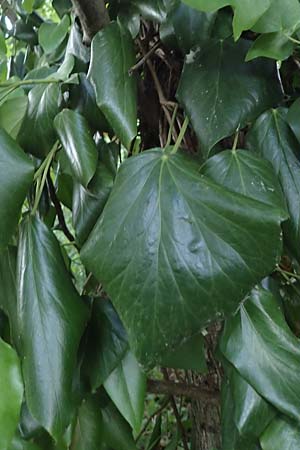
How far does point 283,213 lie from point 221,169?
0.27 ft

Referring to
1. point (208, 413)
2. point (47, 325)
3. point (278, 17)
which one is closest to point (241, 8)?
point (278, 17)

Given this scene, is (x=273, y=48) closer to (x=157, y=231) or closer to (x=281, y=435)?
(x=157, y=231)

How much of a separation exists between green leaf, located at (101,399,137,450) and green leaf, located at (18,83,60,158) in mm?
256

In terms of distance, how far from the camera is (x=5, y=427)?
1.30ft

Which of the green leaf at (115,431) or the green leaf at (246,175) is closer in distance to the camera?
the green leaf at (246,175)

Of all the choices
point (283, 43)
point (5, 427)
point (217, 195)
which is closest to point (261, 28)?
point (283, 43)

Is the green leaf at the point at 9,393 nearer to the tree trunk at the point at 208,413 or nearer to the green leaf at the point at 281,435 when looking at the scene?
the green leaf at the point at 281,435

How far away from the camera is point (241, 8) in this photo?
0.38 m

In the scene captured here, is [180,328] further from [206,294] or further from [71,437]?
[71,437]

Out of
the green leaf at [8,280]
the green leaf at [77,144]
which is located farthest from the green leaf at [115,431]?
the green leaf at [77,144]

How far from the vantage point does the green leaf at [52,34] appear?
666 millimetres

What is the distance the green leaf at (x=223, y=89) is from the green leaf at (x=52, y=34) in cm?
24

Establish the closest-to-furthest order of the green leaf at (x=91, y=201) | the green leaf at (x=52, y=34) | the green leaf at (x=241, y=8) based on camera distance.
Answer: the green leaf at (x=241, y=8)
the green leaf at (x=91, y=201)
the green leaf at (x=52, y=34)

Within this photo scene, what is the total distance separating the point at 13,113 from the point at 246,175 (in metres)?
0.23
